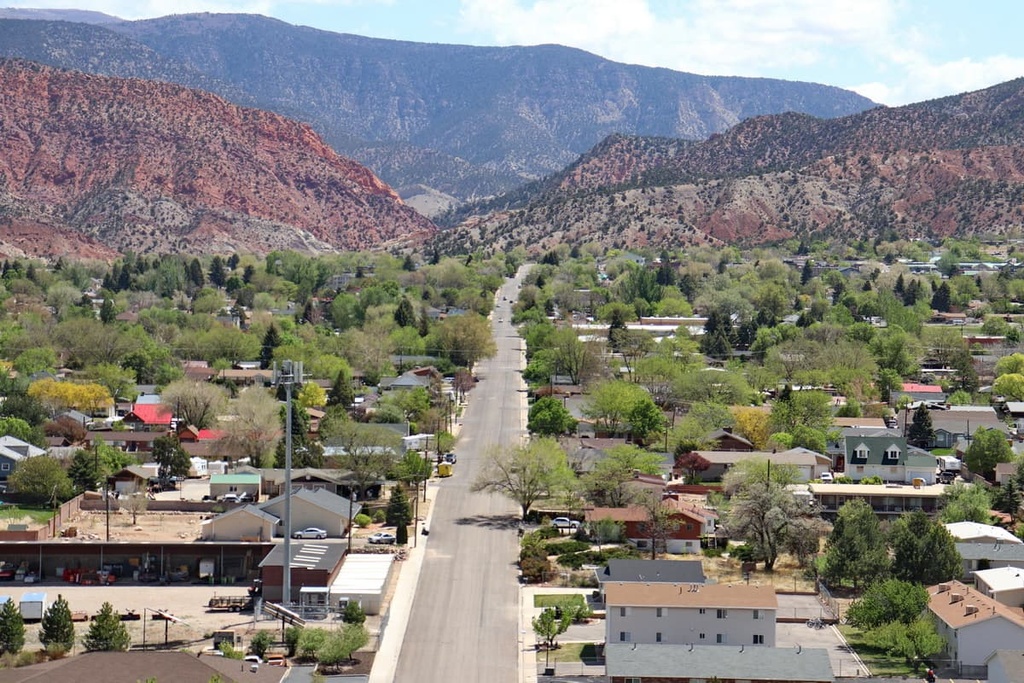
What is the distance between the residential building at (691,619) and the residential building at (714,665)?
2497 mm

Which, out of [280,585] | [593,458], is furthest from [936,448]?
[280,585]

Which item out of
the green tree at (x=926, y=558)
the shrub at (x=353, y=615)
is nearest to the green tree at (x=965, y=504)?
the green tree at (x=926, y=558)

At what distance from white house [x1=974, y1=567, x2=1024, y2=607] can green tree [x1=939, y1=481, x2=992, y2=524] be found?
28.3 ft

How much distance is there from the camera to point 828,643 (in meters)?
49.6

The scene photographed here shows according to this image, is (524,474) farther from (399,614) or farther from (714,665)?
(714,665)

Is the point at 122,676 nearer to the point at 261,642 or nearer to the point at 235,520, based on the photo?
the point at 261,642

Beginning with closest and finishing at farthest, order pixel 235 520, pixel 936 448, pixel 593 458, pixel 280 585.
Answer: pixel 280 585 < pixel 235 520 < pixel 593 458 < pixel 936 448

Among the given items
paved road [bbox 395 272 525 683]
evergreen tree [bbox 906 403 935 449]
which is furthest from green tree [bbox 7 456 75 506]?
evergreen tree [bbox 906 403 935 449]

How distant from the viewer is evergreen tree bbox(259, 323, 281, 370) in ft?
379

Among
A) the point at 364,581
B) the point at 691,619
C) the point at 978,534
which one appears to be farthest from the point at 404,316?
the point at 691,619

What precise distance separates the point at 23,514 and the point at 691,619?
32.4m

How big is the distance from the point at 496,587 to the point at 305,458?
75.2ft

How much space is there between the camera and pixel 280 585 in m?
54.9

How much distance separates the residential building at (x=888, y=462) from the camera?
7694 cm
